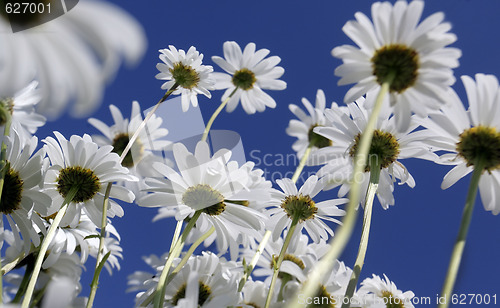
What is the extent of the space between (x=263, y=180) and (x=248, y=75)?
3.25 ft

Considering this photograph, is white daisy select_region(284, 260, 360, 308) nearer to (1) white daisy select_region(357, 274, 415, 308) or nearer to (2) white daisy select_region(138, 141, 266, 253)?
(1) white daisy select_region(357, 274, 415, 308)

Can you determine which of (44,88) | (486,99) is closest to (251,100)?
(486,99)

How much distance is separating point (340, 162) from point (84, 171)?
47 cm

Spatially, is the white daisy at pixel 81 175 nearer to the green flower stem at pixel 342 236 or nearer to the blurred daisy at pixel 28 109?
the blurred daisy at pixel 28 109

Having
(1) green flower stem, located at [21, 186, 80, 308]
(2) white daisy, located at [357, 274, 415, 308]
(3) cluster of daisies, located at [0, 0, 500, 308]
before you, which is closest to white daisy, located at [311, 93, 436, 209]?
(3) cluster of daisies, located at [0, 0, 500, 308]

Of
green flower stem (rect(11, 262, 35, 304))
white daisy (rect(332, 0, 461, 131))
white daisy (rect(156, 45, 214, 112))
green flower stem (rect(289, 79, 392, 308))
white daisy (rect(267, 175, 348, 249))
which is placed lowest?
green flower stem (rect(11, 262, 35, 304))

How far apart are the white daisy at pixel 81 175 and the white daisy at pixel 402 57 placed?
0.41 metres

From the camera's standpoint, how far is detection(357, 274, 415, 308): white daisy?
98 cm

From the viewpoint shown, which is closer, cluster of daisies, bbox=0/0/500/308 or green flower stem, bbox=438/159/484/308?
green flower stem, bbox=438/159/484/308

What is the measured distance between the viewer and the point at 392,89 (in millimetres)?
594

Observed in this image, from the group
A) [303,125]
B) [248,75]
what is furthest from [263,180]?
[248,75]

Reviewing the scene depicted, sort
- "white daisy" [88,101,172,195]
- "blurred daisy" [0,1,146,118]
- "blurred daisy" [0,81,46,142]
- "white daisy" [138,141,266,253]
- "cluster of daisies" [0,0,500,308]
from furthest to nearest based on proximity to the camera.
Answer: "white daisy" [88,101,172,195], "blurred daisy" [0,81,46,142], "white daisy" [138,141,266,253], "cluster of daisies" [0,0,500,308], "blurred daisy" [0,1,146,118]

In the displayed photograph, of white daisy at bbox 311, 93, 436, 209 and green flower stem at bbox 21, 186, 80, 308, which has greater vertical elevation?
white daisy at bbox 311, 93, 436, 209

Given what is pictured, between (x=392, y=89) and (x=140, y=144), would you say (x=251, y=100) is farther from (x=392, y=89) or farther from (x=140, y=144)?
(x=392, y=89)
